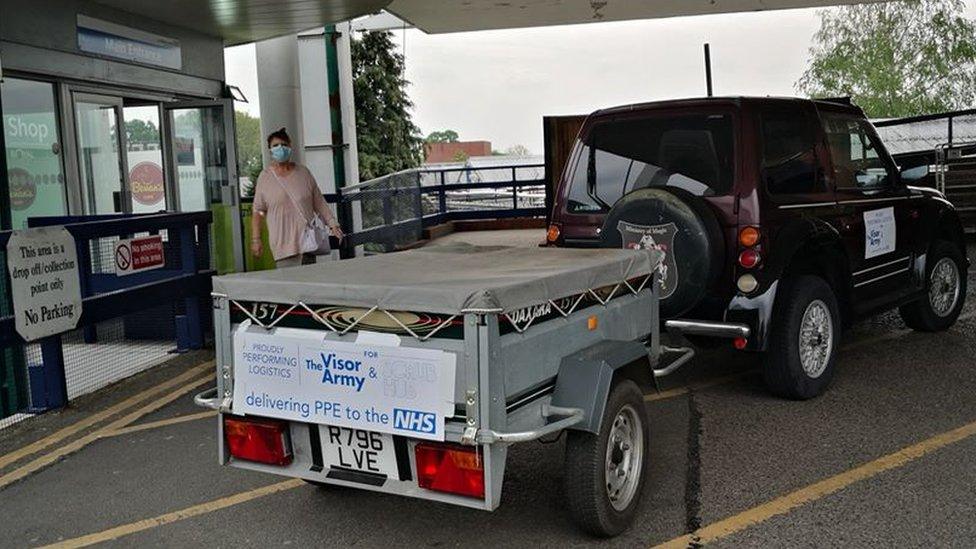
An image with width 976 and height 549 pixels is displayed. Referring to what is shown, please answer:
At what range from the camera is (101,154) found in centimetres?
981

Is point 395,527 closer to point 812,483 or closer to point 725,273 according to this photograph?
point 812,483

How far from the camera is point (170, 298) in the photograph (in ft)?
25.2

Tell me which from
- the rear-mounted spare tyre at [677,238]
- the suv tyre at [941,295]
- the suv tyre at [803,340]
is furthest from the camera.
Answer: the suv tyre at [941,295]

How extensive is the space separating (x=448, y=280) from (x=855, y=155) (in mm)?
4255

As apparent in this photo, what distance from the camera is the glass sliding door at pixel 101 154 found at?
9.33m

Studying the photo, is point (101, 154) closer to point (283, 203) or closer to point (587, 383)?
point (283, 203)

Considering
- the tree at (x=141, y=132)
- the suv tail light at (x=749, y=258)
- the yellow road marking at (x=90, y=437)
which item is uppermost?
the tree at (x=141, y=132)

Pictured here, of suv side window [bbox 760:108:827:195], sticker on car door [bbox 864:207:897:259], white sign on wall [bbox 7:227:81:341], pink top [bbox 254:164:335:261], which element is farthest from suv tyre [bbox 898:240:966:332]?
white sign on wall [bbox 7:227:81:341]

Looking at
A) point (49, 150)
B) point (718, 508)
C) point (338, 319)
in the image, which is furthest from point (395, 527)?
point (49, 150)

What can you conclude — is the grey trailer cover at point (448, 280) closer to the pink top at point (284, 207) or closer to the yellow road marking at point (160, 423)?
the yellow road marking at point (160, 423)

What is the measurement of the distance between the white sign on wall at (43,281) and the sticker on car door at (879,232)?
18.2ft

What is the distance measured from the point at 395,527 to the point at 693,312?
2482 millimetres

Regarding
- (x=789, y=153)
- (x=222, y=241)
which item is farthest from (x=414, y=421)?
(x=222, y=241)

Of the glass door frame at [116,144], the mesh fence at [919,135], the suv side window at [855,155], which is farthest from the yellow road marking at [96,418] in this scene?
the mesh fence at [919,135]
